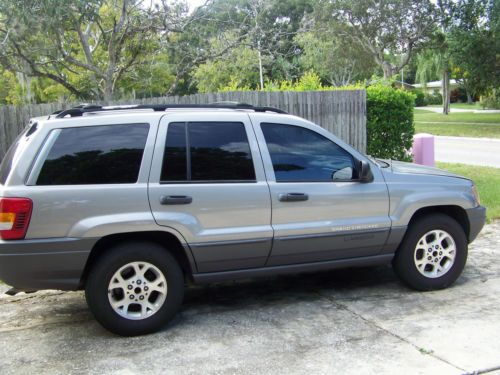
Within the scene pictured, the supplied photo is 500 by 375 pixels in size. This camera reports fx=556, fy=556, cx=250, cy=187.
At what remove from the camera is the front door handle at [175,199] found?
14.5 feet

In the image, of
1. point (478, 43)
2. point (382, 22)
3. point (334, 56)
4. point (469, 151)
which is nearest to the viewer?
point (469, 151)

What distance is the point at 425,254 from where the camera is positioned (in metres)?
5.32

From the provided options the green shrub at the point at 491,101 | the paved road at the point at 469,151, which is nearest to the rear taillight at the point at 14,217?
the paved road at the point at 469,151

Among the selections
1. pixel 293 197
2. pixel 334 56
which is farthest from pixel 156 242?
pixel 334 56

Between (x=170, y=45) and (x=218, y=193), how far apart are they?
23.1 feet

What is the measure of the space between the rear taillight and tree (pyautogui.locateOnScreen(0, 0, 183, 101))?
17.2 ft

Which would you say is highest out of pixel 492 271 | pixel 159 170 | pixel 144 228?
pixel 159 170

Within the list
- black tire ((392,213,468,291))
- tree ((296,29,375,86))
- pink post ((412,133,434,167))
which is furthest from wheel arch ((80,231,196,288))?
tree ((296,29,375,86))

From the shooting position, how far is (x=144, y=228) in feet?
14.3

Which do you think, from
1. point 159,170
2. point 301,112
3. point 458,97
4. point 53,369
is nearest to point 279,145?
point 159,170

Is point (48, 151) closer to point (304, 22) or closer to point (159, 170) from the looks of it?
point (159, 170)

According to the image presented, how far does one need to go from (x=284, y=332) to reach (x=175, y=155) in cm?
169

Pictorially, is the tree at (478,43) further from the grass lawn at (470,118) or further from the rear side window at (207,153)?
the rear side window at (207,153)

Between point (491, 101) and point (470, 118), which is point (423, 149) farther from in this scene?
point (491, 101)
